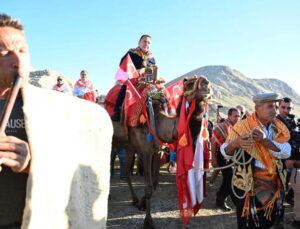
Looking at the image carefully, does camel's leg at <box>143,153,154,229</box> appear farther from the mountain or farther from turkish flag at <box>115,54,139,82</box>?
the mountain

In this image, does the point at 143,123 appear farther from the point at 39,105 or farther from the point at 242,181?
the point at 39,105

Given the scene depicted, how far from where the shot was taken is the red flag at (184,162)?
553 cm

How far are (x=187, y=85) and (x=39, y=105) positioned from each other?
4.23 metres

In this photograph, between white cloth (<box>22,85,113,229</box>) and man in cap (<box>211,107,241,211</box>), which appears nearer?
white cloth (<box>22,85,113,229</box>)

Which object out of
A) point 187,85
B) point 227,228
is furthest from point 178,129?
point 227,228

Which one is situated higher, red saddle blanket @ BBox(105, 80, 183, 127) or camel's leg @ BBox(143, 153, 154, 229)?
red saddle blanket @ BBox(105, 80, 183, 127)

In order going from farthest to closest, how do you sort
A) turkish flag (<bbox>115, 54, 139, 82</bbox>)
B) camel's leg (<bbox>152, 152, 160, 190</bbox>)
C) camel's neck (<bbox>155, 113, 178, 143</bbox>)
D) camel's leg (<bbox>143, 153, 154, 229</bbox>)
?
camel's leg (<bbox>152, 152, 160, 190</bbox>), turkish flag (<bbox>115, 54, 139, 82</bbox>), camel's neck (<bbox>155, 113, 178, 143</bbox>), camel's leg (<bbox>143, 153, 154, 229</bbox>)

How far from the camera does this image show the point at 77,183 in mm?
1925

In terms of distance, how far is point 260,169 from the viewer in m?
4.05

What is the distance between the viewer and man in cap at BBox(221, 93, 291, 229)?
13.2 feet

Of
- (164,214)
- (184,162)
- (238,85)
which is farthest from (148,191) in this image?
(238,85)

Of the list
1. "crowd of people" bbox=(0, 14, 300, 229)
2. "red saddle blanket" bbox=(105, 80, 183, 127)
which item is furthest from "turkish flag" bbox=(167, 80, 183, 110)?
"crowd of people" bbox=(0, 14, 300, 229)

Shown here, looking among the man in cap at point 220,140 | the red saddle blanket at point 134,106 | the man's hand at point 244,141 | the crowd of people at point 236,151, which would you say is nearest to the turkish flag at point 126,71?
the crowd of people at point 236,151

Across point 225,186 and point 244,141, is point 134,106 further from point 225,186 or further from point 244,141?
point 244,141
